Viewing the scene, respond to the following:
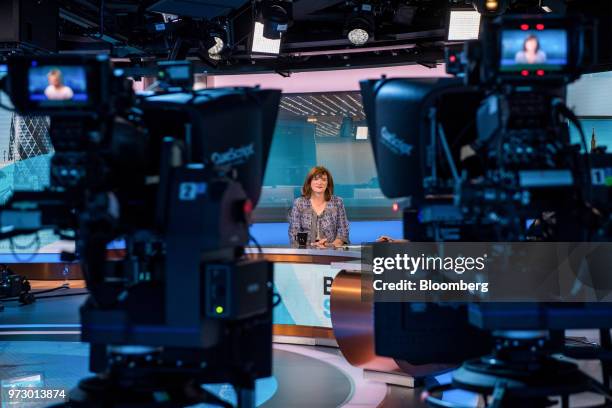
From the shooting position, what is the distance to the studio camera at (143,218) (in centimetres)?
245

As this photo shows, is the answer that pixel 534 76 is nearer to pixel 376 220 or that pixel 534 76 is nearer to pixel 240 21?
pixel 240 21

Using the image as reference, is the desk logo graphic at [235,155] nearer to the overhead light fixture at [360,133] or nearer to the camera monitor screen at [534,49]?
the camera monitor screen at [534,49]

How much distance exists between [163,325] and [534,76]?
4.71 feet

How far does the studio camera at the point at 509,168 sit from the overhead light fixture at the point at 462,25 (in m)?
4.48

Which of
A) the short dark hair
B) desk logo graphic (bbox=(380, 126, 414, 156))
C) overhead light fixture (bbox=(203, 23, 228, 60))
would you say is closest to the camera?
desk logo graphic (bbox=(380, 126, 414, 156))

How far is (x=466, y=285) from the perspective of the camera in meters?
2.92

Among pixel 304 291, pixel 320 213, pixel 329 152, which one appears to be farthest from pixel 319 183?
pixel 329 152

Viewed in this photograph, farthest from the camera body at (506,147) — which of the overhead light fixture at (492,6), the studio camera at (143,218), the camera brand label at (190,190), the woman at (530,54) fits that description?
the overhead light fixture at (492,6)

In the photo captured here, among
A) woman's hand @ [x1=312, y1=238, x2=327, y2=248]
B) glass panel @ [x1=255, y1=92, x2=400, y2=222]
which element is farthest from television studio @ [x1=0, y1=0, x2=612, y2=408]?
glass panel @ [x1=255, y1=92, x2=400, y2=222]

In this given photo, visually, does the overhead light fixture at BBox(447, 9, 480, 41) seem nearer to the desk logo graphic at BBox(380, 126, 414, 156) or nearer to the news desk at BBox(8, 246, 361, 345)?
the news desk at BBox(8, 246, 361, 345)

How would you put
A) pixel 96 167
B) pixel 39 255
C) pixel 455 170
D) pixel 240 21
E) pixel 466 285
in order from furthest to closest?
pixel 39 255, pixel 240 21, pixel 466 285, pixel 455 170, pixel 96 167

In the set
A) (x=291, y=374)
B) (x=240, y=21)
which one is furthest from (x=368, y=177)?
(x=291, y=374)

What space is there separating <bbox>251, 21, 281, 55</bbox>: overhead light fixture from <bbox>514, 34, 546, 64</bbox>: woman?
5.45 metres

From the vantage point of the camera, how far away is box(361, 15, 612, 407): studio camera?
247 centimetres
